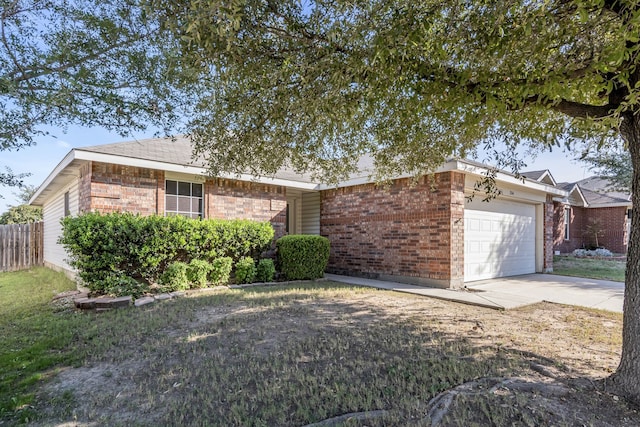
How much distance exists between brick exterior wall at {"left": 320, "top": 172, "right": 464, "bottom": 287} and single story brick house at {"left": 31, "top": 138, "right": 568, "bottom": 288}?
0.03m

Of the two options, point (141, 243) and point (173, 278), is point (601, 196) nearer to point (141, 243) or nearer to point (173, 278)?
point (173, 278)

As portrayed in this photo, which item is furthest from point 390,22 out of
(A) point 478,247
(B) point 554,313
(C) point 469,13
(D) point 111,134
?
(A) point 478,247

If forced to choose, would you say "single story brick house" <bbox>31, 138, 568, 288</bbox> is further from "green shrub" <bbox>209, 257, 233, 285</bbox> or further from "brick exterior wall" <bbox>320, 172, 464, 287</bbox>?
"green shrub" <bbox>209, 257, 233, 285</bbox>

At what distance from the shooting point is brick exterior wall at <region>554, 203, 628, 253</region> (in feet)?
58.9

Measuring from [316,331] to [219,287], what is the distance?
4473 mm

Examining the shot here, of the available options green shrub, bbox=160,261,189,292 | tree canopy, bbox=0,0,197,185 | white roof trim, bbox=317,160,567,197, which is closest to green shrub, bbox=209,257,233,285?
green shrub, bbox=160,261,189,292

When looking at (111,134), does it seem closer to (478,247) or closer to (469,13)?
(469,13)

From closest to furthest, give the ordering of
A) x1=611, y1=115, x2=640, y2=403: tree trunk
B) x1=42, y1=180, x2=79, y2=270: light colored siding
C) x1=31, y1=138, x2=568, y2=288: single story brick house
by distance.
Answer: x1=611, y1=115, x2=640, y2=403: tree trunk, x1=31, y1=138, x2=568, y2=288: single story brick house, x1=42, y1=180, x2=79, y2=270: light colored siding

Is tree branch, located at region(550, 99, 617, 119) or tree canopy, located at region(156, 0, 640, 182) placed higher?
tree canopy, located at region(156, 0, 640, 182)

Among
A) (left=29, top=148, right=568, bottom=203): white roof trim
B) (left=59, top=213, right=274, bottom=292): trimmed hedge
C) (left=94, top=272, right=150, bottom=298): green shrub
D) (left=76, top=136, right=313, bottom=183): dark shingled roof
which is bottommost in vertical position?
(left=94, top=272, right=150, bottom=298): green shrub

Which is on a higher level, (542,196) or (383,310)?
(542,196)

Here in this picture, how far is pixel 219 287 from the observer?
873 cm

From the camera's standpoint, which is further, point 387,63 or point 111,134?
point 111,134

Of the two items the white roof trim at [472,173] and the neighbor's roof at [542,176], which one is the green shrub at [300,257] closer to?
the white roof trim at [472,173]
